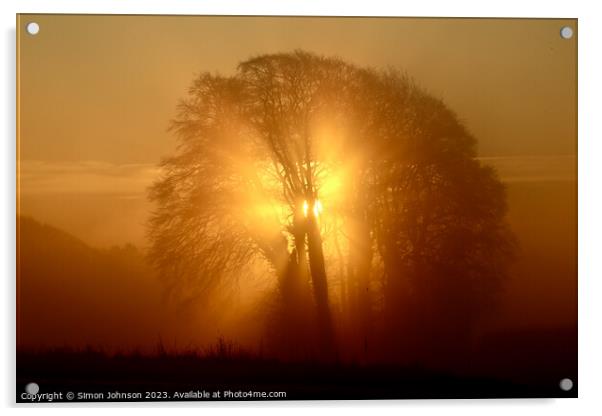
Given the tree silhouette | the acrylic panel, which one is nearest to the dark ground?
the acrylic panel

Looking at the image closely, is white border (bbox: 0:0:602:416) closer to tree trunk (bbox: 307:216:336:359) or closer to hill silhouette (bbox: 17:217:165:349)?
hill silhouette (bbox: 17:217:165:349)

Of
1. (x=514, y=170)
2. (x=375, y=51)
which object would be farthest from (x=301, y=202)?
(x=514, y=170)

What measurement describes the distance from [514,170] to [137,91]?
5.53ft

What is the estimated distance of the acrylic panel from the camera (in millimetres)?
3299

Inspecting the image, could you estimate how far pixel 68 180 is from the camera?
3270mm

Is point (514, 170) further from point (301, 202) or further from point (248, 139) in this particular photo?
point (248, 139)

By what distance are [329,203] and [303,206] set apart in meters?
0.11

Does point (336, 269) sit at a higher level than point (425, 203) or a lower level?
lower

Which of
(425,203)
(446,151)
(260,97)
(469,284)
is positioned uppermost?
(260,97)

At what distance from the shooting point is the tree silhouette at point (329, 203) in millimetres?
3338
